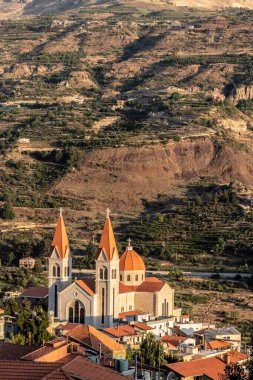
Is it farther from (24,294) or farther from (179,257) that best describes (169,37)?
(24,294)

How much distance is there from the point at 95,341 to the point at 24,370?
803 inches

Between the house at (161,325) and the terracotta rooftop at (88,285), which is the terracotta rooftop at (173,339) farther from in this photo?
the terracotta rooftop at (88,285)

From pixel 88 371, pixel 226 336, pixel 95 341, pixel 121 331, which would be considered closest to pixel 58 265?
pixel 121 331

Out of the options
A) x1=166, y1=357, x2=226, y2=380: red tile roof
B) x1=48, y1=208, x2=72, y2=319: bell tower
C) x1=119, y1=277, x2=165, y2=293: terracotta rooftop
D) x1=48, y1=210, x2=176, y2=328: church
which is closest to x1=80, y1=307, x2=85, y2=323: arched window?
x1=48, y1=210, x2=176, y2=328: church

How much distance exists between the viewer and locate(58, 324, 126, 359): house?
48.6 metres

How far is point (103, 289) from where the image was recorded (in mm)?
64188

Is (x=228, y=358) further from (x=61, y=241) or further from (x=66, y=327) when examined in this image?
(x=61, y=241)

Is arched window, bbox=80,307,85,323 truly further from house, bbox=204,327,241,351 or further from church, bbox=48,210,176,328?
house, bbox=204,327,241,351

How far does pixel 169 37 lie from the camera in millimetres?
155625

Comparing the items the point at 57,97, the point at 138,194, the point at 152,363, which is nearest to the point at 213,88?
the point at 57,97

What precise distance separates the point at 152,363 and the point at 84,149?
6310cm

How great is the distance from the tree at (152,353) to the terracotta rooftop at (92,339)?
41.3 inches

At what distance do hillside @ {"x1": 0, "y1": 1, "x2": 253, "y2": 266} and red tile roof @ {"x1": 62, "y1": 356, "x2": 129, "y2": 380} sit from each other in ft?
180

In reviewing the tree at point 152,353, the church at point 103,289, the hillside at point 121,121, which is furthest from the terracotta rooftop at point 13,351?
the hillside at point 121,121
